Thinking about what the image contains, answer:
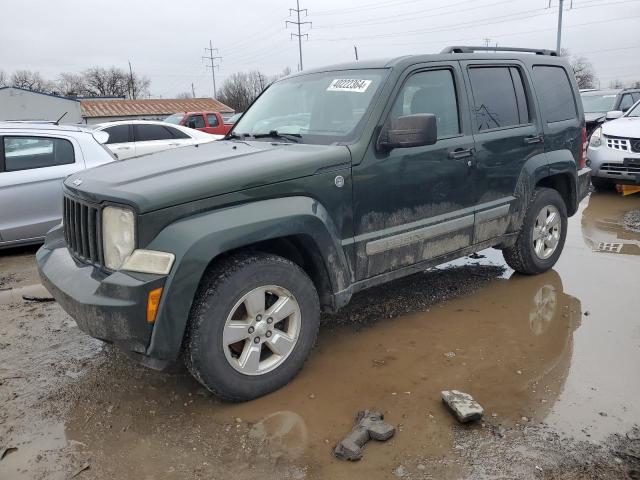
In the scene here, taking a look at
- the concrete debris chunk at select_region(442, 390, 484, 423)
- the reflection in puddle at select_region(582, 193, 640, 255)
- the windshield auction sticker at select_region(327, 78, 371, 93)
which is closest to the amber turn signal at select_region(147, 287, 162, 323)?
the concrete debris chunk at select_region(442, 390, 484, 423)

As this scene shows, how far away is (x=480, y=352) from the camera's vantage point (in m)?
3.60

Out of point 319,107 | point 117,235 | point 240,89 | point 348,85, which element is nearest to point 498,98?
point 348,85

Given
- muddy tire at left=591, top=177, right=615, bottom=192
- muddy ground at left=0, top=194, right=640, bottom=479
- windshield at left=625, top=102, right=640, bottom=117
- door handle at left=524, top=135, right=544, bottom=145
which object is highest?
windshield at left=625, top=102, right=640, bottom=117

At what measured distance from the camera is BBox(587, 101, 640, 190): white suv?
8.50 meters

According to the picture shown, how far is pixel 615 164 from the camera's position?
8.67 meters

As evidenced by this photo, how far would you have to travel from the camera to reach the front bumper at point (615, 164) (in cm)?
848

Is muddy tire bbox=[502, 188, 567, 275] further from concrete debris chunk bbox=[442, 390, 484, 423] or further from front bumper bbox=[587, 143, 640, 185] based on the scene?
front bumper bbox=[587, 143, 640, 185]

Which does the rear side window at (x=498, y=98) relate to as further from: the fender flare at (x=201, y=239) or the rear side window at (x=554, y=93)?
the fender flare at (x=201, y=239)

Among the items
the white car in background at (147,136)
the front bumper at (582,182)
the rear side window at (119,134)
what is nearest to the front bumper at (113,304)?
the front bumper at (582,182)

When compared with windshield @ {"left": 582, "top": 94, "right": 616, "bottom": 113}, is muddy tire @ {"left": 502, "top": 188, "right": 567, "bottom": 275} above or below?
below

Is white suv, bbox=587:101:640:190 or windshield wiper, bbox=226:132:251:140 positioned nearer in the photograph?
windshield wiper, bbox=226:132:251:140

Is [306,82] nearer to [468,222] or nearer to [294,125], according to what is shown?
[294,125]

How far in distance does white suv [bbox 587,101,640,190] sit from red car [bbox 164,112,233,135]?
11.7m

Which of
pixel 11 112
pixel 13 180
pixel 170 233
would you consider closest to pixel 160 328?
pixel 170 233
